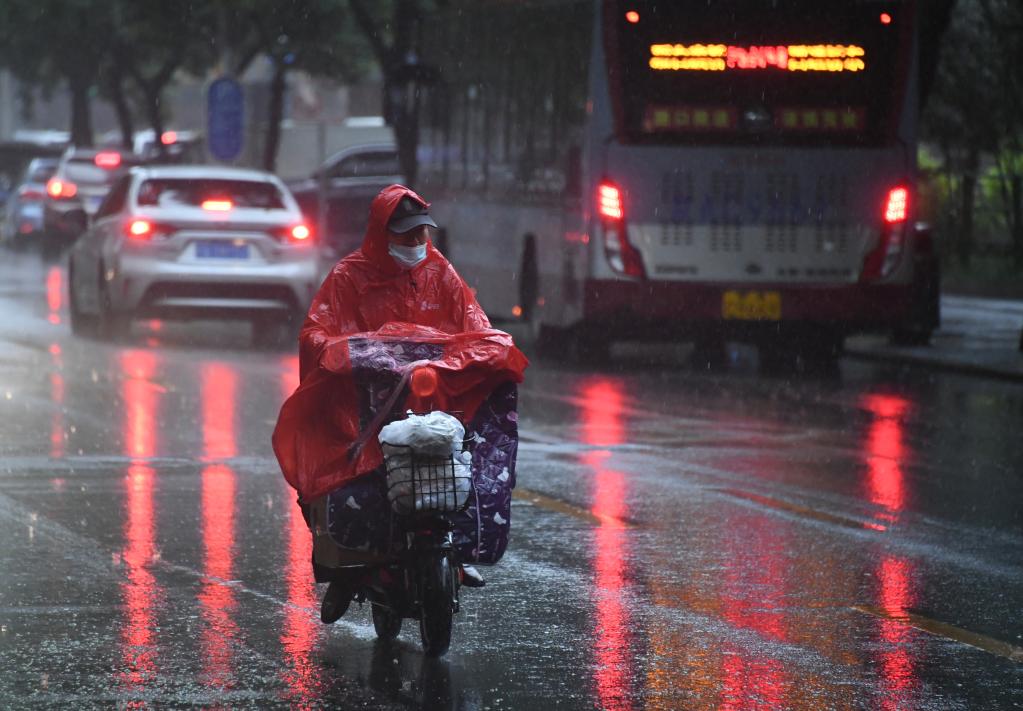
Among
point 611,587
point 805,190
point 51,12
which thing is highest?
point 51,12

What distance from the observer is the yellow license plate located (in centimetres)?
1759

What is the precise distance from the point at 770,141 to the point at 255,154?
29.5m

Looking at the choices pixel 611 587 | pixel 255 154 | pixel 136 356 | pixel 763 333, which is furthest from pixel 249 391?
pixel 255 154

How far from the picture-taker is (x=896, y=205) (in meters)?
17.8

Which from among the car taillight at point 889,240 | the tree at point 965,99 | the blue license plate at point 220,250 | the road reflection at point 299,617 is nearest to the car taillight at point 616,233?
the car taillight at point 889,240

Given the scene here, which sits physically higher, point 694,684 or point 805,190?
point 805,190

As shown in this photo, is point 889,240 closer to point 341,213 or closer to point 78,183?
point 341,213

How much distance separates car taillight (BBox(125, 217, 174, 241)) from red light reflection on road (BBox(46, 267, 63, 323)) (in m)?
3.31

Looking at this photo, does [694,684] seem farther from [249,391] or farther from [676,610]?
[249,391]

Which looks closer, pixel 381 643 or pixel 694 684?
pixel 694 684

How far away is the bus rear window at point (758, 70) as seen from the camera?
57.5 ft

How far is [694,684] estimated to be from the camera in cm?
648

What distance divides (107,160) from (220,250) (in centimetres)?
2087

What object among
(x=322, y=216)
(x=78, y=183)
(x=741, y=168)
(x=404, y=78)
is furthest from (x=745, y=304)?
(x=78, y=183)
